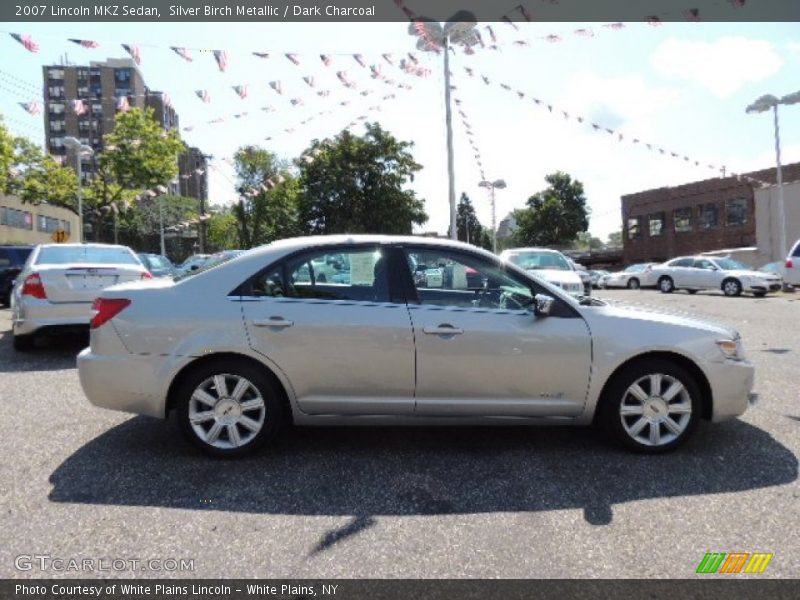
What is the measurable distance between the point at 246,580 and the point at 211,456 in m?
1.52

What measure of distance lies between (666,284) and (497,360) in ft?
77.5

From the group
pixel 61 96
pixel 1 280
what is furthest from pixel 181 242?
pixel 1 280

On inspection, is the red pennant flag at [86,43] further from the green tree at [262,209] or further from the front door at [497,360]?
the green tree at [262,209]

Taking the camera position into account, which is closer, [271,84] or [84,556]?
[84,556]

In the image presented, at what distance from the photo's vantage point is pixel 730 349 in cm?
405

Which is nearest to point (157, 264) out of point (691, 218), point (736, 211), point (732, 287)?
point (732, 287)

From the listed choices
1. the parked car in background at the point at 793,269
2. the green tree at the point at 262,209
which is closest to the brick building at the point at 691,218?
the parked car in background at the point at 793,269

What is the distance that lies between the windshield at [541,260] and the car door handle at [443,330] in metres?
8.80

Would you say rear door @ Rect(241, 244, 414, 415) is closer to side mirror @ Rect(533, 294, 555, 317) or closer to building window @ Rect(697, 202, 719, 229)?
side mirror @ Rect(533, 294, 555, 317)

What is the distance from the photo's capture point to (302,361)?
384cm

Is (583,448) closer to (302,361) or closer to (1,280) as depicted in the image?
(302,361)

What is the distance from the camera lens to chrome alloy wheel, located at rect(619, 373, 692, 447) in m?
3.96

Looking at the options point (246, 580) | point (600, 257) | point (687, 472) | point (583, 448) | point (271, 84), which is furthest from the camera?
point (600, 257)

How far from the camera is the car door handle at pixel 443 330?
12.6ft
